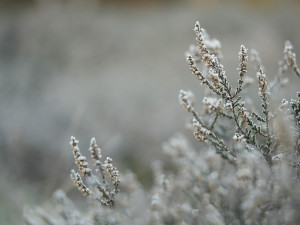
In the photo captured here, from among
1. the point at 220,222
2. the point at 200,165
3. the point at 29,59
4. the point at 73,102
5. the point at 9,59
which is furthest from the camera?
the point at 9,59

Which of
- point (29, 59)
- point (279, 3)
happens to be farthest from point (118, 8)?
point (279, 3)

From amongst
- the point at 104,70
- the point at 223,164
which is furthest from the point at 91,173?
the point at 104,70

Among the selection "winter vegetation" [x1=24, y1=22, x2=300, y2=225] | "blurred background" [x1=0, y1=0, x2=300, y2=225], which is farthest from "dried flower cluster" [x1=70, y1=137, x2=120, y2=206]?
"blurred background" [x1=0, y1=0, x2=300, y2=225]

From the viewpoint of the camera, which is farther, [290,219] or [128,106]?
[128,106]

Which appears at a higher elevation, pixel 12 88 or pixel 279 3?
pixel 279 3

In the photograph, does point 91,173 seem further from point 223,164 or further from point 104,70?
point 104,70

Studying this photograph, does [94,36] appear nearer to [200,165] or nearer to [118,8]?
[118,8]
